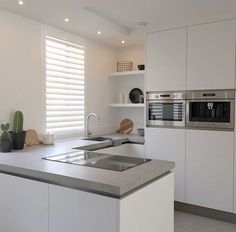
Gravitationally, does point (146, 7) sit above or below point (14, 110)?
above

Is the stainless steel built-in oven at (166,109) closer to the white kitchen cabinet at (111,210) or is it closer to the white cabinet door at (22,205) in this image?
the white kitchen cabinet at (111,210)

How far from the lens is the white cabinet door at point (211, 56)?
119 inches

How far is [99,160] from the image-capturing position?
6.90 feet

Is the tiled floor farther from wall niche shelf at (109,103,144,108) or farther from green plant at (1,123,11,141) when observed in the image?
green plant at (1,123,11,141)

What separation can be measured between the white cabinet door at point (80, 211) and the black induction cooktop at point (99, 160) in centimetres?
30

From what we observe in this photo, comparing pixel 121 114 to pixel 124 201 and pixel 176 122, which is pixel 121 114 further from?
pixel 124 201

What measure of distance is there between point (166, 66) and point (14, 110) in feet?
6.33

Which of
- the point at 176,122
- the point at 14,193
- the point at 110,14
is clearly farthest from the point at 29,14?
the point at 176,122

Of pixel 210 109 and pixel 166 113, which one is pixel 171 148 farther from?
pixel 210 109

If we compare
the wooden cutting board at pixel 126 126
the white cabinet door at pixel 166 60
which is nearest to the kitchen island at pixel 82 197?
the white cabinet door at pixel 166 60

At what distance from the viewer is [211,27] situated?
312 centimetres

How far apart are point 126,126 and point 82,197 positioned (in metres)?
2.79

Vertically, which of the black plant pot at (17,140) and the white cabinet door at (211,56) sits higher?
the white cabinet door at (211,56)

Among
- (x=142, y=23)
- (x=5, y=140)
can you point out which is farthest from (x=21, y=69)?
(x=142, y=23)
